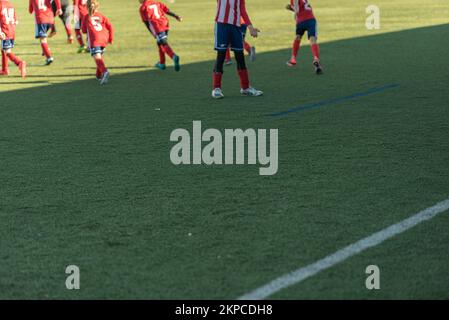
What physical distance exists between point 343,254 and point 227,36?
789 centimetres

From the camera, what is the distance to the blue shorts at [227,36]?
13.0 m

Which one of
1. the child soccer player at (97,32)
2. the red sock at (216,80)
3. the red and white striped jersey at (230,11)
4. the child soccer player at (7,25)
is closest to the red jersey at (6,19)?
the child soccer player at (7,25)

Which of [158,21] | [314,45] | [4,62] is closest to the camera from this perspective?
[314,45]

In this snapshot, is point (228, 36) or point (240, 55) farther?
point (228, 36)

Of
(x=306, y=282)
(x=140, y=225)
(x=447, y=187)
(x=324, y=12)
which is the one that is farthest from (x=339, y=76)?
(x=324, y=12)

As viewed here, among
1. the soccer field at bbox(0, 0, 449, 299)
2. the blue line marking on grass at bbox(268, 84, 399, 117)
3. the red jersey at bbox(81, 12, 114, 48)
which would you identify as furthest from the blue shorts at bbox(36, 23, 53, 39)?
the blue line marking on grass at bbox(268, 84, 399, 117)

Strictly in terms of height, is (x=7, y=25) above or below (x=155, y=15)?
below

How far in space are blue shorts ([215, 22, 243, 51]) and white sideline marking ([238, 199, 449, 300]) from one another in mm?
6703

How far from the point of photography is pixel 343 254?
218 inches

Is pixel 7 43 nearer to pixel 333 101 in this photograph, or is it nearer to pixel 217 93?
pixel 217 93

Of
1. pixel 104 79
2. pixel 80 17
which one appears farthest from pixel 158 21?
pixel 80 17

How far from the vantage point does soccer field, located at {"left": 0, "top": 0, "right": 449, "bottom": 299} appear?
17.2 ft

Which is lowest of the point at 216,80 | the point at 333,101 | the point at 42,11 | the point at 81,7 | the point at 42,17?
the point at 333,101

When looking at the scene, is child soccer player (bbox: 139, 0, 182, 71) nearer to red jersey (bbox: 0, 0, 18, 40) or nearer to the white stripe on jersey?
red jersey (bbox: 0, 0, 18, 40)
